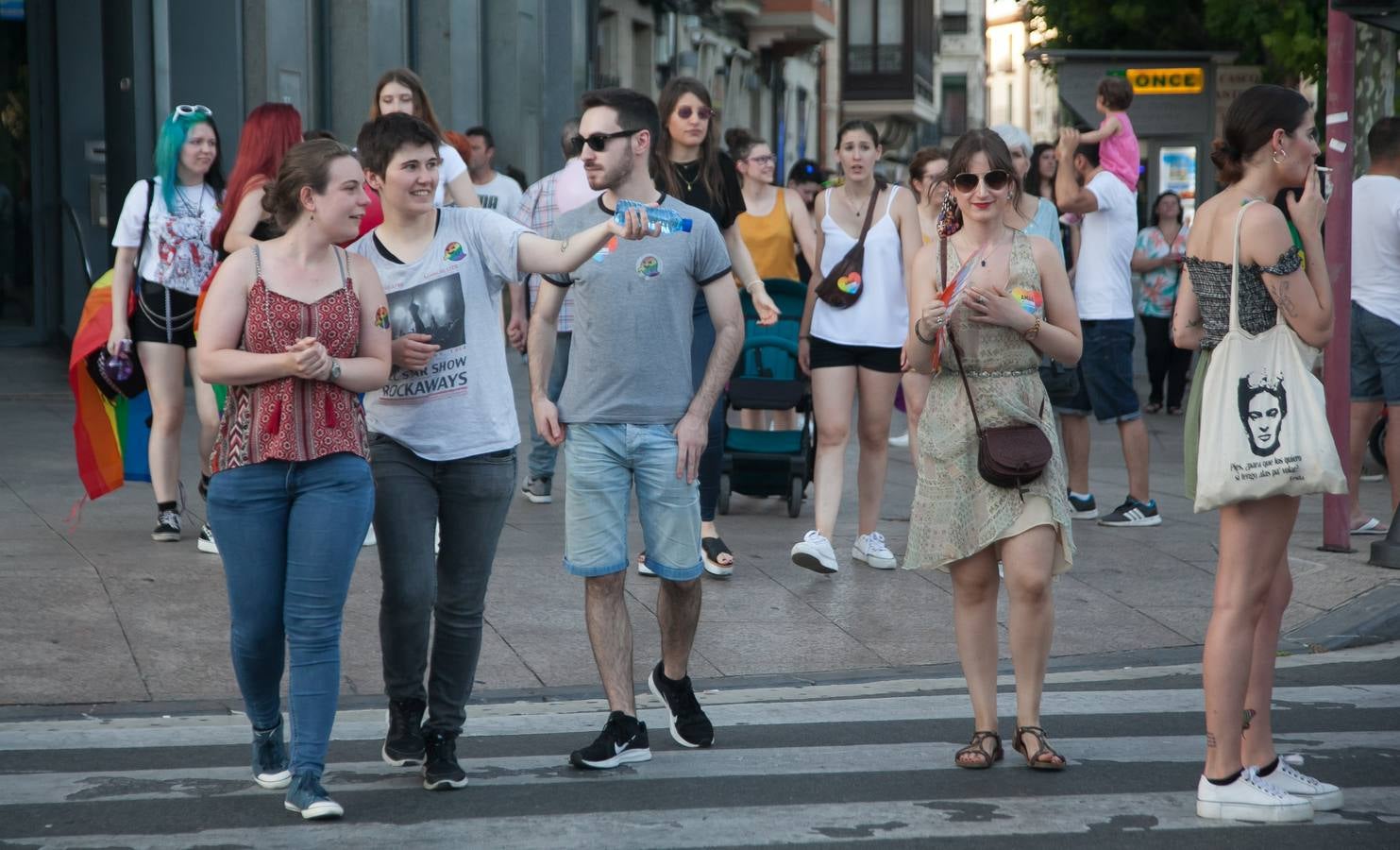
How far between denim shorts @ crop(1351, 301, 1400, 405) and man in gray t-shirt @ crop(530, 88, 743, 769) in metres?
5.10

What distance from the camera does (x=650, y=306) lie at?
5668mm

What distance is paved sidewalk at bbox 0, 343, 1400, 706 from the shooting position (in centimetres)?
695

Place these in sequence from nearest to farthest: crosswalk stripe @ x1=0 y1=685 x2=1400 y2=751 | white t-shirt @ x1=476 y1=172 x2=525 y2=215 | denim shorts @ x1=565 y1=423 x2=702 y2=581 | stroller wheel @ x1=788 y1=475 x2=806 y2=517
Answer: denim shorts @ x1=565 y1=423 x2=702 y2=581 < crosswalk stripe @ x1=0 y1=685 x2=1400 y2=751 < stroller wheel @ x1=788 y1=475 x2=806 y2=517 < white t-shirt @ x1=476 y1=172 x2=525 y2=215

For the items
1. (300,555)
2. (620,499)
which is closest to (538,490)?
(620,499)

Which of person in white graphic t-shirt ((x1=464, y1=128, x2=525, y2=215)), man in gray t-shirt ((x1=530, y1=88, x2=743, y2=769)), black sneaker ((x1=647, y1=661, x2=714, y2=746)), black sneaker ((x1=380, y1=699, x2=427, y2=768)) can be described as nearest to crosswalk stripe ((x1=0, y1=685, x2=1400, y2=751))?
black sneaker ((x1=647, y1=661, x2=714, y2=746))

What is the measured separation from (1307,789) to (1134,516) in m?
5.01

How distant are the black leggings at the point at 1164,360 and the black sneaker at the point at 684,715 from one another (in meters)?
12.1

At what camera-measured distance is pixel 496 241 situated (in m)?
5.46

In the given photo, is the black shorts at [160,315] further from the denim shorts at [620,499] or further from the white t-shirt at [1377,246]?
the white t-shirt at [1377,246]

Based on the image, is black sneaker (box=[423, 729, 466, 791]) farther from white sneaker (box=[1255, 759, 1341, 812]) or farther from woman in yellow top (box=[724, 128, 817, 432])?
woman in yellow top (box=[724, 128, 817, 432])

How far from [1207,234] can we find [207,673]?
3827mm

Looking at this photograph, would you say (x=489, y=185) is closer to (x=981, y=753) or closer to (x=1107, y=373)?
(x=1107, y=373)

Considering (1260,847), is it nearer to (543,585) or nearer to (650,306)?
(650,306)

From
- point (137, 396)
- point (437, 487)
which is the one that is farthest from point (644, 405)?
point (137, 396)
